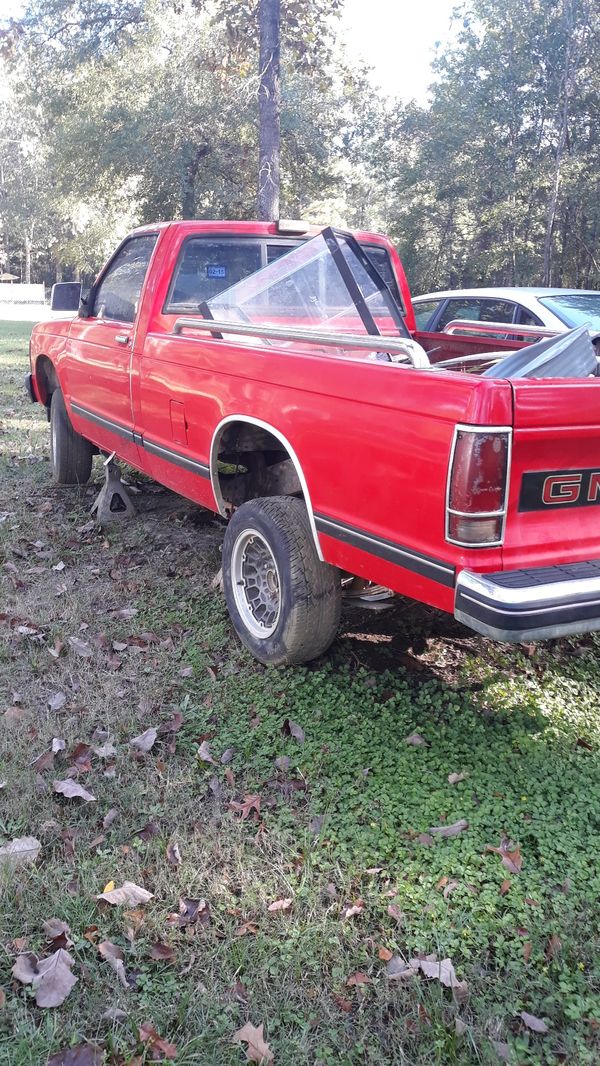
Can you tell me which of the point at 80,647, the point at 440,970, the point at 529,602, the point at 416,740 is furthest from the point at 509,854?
the point at 80,647

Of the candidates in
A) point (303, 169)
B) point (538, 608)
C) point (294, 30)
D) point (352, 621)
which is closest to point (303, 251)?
point (352, 621)

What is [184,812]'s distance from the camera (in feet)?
9.53

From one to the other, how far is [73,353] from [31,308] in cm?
3425

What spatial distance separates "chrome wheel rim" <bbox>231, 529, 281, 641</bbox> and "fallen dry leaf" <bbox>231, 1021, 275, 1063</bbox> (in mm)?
1823

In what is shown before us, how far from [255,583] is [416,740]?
1153 millimetres

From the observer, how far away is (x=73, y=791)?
9.70 ft

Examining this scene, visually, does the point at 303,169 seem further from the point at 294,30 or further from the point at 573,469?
the point at 573,469

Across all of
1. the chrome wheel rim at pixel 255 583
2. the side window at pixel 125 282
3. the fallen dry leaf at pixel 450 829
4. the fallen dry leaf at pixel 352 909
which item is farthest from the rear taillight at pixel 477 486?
the side window at pixel 125 282

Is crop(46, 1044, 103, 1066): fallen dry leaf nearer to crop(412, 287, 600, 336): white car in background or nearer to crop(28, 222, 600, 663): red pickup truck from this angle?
crop(28, 222, 600, 663): red pickup truck

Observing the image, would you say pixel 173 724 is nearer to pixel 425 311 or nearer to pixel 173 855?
pixel 173 855

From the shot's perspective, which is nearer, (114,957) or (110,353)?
(114,957)

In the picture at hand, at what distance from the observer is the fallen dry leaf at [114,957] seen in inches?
88.0

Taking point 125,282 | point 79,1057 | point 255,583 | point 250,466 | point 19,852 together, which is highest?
point 125,282

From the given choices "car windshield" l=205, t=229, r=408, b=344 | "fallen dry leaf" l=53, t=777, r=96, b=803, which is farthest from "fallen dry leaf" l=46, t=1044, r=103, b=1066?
"car windshield" l=205, t=229, r=408, b=344
